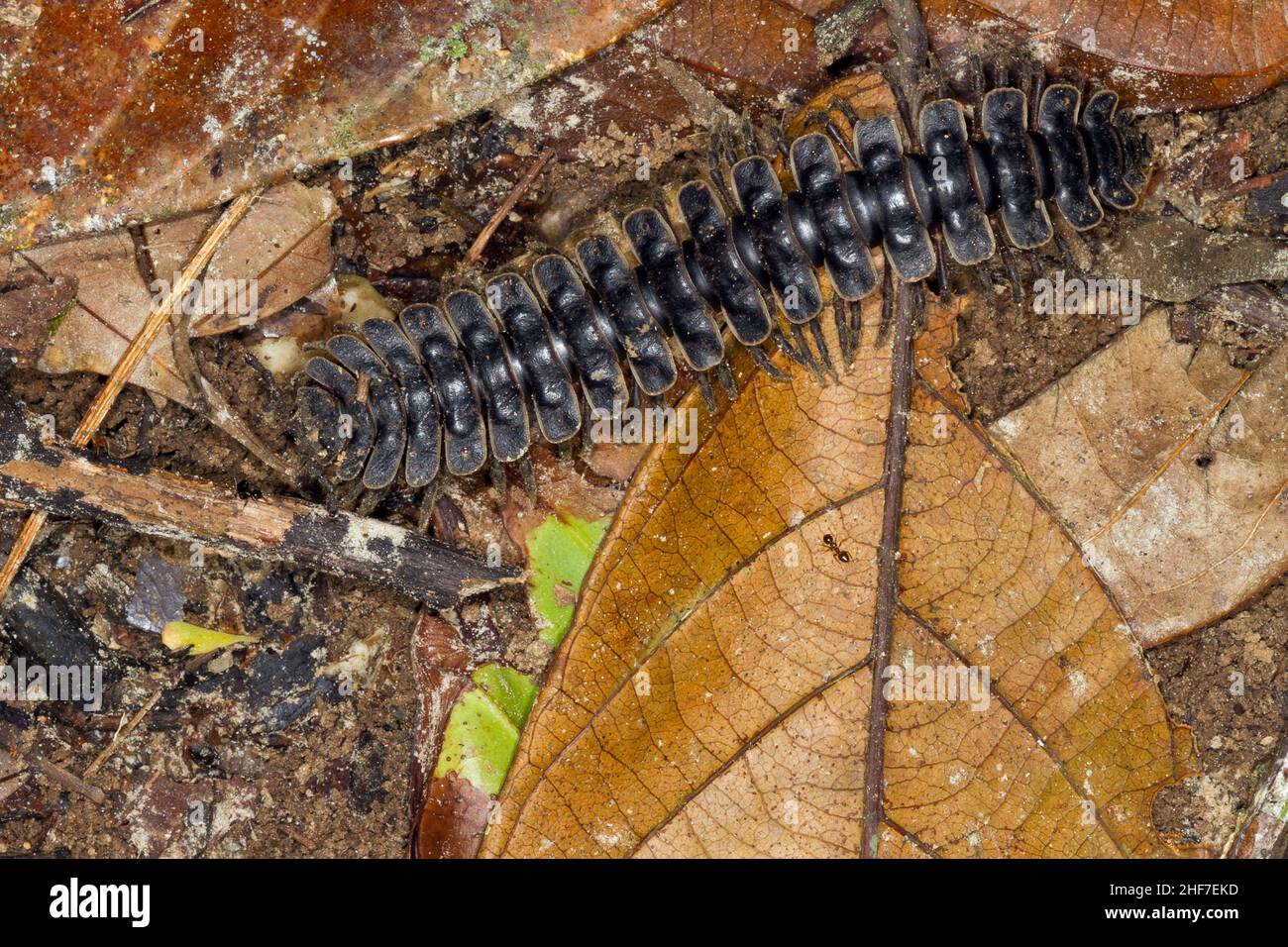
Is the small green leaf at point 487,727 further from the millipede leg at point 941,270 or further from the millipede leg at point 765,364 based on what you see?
the millipede leg at point 941,270

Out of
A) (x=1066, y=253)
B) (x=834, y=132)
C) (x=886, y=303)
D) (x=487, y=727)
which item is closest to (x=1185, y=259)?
(x=1066, y=253)

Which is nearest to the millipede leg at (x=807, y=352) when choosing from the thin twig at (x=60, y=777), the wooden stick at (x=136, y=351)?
the wooden stick at (x=136, y=351)

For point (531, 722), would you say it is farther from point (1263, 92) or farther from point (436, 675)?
point (1263, 92)

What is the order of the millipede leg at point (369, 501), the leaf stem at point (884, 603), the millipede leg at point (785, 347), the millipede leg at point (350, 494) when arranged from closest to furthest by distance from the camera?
the leaf stem at point (884, 603), the millipede leg at point (785, 347), the millipede leg at point (350, 494), the millipede leg at point (369, 501)

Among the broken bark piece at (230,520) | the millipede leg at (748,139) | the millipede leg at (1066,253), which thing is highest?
the millipede leg at (748,139)

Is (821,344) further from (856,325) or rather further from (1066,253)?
(1066,253)

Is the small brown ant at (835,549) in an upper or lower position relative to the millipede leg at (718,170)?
lower

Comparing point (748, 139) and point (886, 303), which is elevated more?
point (748, 139)
